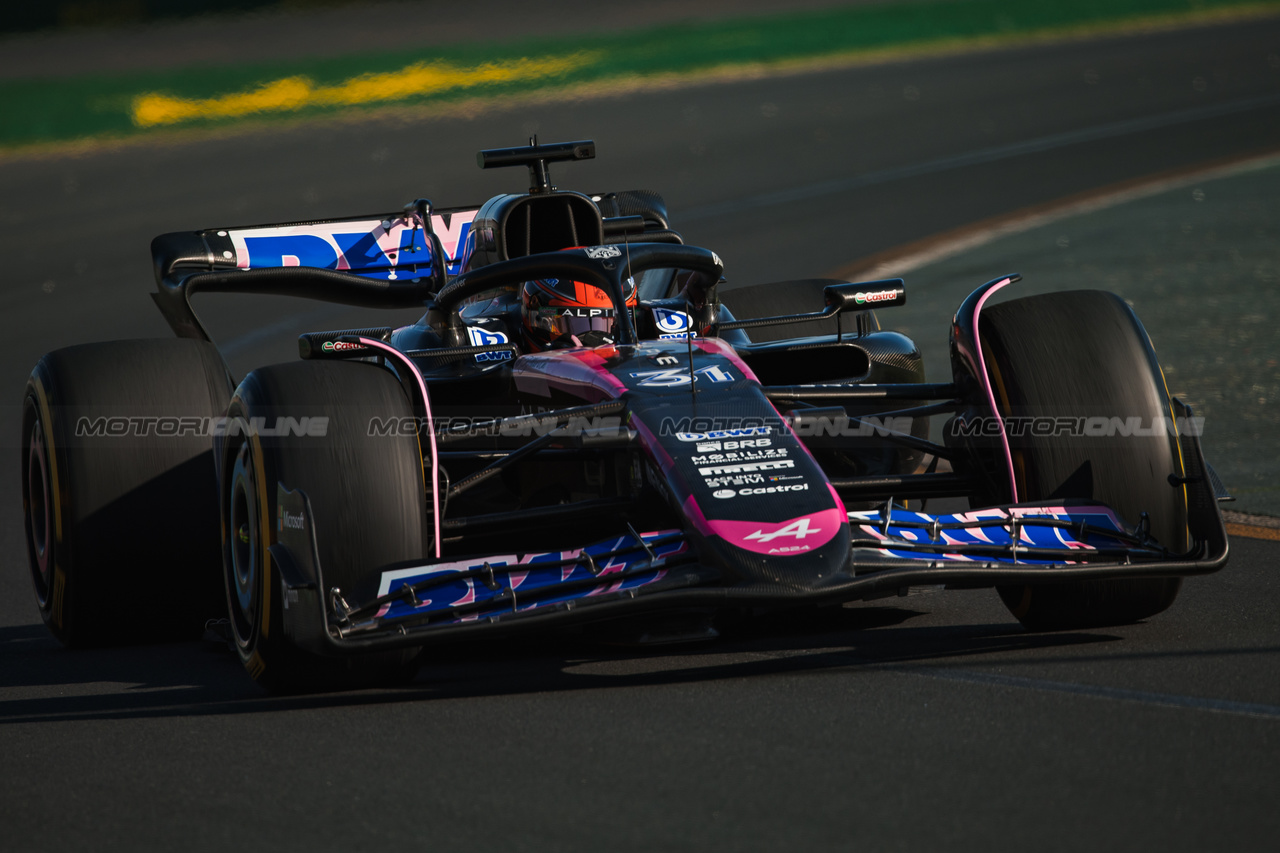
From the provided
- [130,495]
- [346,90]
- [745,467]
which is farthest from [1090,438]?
[346,90]

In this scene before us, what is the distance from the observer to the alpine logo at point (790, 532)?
14.6 ft

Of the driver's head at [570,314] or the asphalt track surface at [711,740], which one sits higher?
the driver's head at [570,314]

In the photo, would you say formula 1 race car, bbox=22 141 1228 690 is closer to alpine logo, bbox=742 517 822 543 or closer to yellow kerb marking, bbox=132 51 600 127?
alpine logo, bbox=742 517 822 543

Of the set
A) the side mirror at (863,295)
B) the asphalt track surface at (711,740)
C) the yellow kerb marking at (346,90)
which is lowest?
the asphalt track surface at (711,740)

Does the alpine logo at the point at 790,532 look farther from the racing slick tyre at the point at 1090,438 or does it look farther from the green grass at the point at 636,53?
the green grass at the point at 636,53

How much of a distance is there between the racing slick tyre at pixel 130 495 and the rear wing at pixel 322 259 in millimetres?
1077

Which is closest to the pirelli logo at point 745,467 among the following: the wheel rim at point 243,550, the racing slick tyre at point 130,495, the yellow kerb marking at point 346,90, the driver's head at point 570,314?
the wheel rim at point 243,550

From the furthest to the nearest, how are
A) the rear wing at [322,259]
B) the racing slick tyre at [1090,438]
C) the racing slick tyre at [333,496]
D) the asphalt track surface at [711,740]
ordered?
1. the rear wing at [322,259]
2. the racing slick tyre at [1090,438]
3. the racing slick tyre at [333,496]
4. the asphalt track surface at [711,740]

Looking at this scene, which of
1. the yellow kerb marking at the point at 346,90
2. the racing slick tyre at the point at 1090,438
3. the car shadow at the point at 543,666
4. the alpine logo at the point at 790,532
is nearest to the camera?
the alpine logo at the point at 790,532

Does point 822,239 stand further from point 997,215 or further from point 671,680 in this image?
point 671,680

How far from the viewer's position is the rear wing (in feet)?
23.2

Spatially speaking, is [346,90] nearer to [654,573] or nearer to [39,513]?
[39,513]

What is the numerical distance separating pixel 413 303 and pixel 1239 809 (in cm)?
461

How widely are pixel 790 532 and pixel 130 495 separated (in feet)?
8.74
